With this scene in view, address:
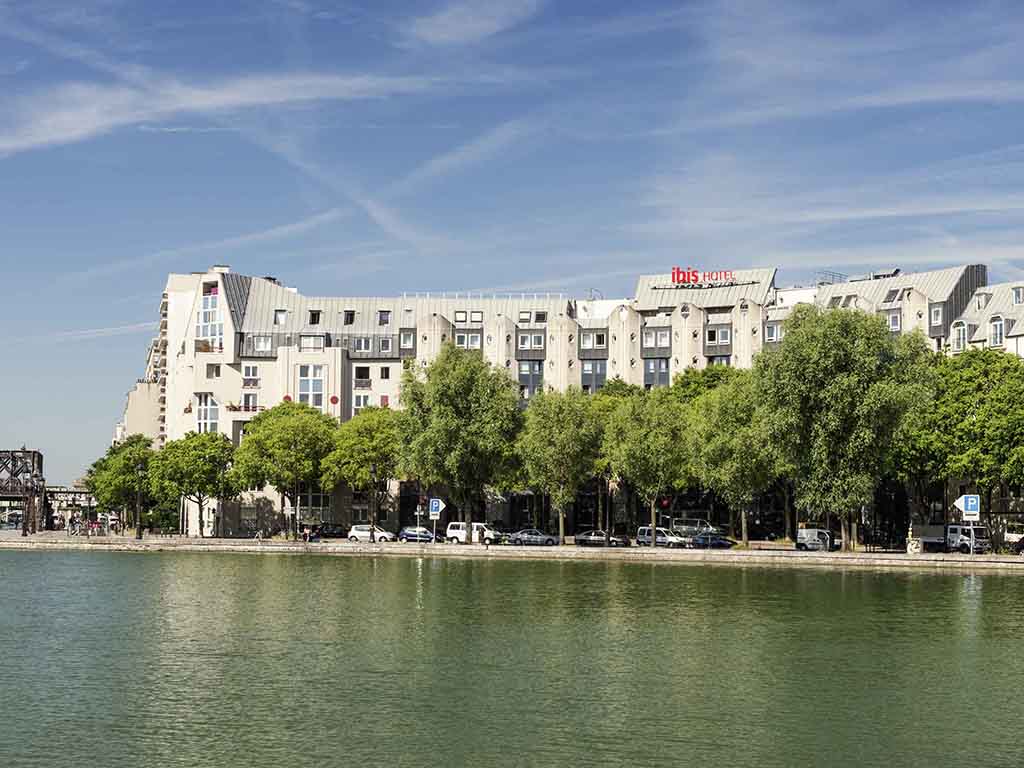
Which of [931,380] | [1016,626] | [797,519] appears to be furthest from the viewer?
[797,519]

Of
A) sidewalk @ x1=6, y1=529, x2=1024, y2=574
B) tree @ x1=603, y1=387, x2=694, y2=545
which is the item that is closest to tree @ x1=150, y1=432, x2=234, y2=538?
sidewalk @ x1=6, y1=529, x2=1024, y2=574

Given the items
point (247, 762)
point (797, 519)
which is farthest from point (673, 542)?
point (247, 762)

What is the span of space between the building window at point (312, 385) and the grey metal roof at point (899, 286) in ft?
228

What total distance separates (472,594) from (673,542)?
54.2m

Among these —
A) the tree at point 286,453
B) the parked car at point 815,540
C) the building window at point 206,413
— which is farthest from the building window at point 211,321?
the parked car at point 815,540

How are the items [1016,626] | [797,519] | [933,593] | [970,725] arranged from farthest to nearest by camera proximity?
[797,519] < [933,593] < [1016,626] < [970,725]

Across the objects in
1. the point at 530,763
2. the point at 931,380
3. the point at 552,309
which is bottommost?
the point at 530,763

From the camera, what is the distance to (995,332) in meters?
162

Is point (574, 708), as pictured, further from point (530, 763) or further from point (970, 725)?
point (970, 725)

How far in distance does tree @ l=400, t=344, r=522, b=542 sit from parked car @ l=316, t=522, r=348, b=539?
27.9 metres

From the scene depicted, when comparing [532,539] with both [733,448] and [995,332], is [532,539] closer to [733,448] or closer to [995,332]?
[733,448]

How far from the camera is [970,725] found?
46.5 meters

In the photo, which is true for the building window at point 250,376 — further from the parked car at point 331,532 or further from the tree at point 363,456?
the tree at point 363,456

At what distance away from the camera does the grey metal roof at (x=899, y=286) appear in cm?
17475
